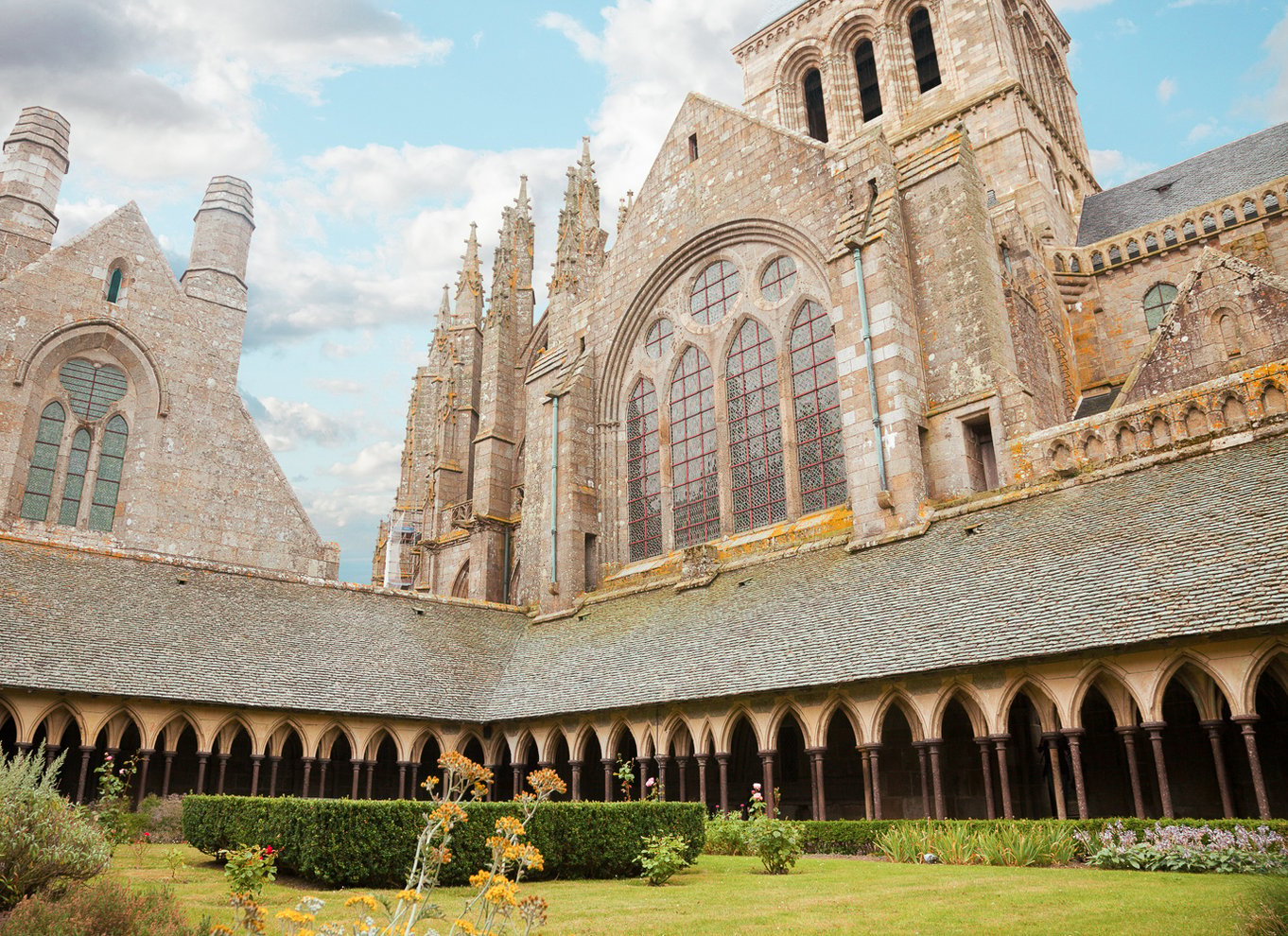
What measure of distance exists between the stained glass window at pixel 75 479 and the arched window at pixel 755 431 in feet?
56.1

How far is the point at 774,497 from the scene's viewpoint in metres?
23.3

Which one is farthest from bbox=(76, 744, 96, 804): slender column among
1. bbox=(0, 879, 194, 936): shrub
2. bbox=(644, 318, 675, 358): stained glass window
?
bbox=(644, 318, 675, 358): stained glass window

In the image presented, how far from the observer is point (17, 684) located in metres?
15.9

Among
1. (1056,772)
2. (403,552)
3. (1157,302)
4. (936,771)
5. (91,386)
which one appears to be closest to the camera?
(1056,772)

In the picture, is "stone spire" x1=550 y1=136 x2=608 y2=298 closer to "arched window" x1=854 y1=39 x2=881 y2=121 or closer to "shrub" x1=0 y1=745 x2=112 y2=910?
"arched window" x1=854 y1=39 x2=881 y2=121

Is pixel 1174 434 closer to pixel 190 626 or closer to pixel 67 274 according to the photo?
pixel 190 626

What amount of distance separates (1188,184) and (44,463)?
1309 inches

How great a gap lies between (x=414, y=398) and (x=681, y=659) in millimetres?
29464

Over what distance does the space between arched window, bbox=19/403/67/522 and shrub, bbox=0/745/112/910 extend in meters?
18.2

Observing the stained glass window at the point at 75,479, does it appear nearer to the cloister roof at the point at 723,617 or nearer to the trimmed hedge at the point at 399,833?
the cloister roof at the point at 723,617

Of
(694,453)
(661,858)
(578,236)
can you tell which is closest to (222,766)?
(661,858)

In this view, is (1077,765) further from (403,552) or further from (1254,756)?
(403,552)

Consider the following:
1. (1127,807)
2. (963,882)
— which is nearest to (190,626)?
(963,882)

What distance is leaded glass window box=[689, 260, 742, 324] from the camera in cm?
2553
